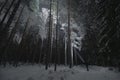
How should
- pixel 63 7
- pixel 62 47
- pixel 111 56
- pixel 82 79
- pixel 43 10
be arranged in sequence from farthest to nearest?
pixel 62 47 < pixel 43 10 < pixel 63 7 < pixel 82 79 < pixel 111 56

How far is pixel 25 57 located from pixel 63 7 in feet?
63.9

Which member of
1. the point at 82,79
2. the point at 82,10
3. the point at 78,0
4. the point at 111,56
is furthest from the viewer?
the point at 78,0

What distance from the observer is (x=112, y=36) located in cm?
776

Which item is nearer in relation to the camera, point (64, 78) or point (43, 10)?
point (64, 78)

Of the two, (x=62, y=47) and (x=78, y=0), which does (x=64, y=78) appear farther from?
(x=62, y=47)

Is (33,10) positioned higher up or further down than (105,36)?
higher up

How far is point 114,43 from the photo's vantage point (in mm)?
7727

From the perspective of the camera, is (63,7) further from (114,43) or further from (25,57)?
(114,43)

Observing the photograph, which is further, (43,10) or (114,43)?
(43,10)

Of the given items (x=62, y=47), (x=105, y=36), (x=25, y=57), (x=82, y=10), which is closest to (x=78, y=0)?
(x=82, y=10)

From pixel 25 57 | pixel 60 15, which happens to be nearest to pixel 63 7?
pixel 60 15

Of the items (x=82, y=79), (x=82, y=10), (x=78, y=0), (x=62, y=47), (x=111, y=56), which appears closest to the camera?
(x=111, y=56)

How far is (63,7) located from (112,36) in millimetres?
21921

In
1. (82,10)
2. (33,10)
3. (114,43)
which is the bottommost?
(114,43)
